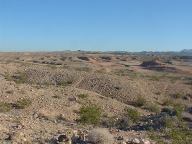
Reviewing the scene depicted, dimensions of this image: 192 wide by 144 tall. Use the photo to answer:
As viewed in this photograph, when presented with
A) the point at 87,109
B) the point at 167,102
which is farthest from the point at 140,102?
the point at 87,109

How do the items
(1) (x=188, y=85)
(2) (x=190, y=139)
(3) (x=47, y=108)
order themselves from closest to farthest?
(2) (x=190, y=139) < (3) (x=47, y=108) < (1) (x=188, y=85)

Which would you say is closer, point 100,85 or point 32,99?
point 32,99

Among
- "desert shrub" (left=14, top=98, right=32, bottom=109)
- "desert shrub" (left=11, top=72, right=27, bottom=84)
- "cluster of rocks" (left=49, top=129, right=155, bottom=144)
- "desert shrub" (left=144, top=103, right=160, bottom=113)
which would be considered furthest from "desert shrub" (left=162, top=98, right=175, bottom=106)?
"cluster of rocks" (left=49, top=129, right=155, bottom=144)

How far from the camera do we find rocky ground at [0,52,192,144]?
50.6ft

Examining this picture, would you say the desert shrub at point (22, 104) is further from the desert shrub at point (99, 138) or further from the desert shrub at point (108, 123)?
the desert shrub at point (99, 138)

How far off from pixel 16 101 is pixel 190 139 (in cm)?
1285

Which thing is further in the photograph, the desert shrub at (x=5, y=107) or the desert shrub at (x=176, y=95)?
the desert shrub at (x=176, y=95)

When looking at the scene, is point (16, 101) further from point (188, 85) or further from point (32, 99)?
point (188, 85)

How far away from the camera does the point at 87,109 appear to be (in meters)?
23.5

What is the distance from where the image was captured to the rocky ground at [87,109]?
15.4 meters

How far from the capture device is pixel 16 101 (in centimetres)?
2703

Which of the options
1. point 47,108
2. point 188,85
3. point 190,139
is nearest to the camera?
point 190,139

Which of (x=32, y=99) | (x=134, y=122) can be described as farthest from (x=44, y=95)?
(x=134, y=122)

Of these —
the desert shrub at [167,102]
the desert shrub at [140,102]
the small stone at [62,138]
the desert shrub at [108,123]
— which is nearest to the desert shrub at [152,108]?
the desert shrub at [140,102]
